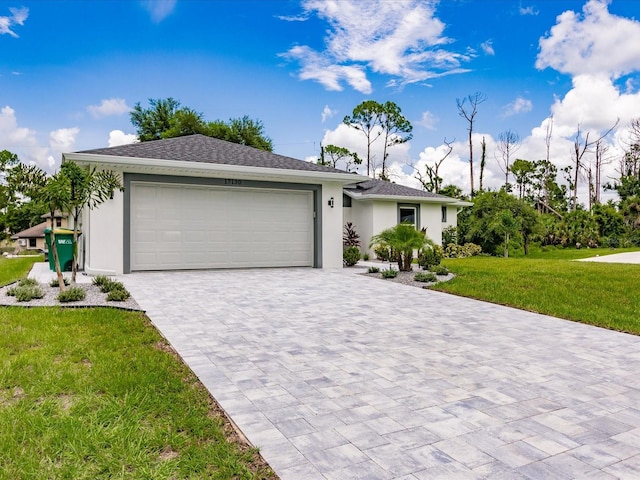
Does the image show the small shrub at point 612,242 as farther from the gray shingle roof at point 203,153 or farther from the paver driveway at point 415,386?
the paver driveway at point 415,386

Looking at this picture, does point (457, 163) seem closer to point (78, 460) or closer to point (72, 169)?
point (72, 169)

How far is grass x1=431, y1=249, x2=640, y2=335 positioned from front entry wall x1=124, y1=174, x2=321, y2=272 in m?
4.83

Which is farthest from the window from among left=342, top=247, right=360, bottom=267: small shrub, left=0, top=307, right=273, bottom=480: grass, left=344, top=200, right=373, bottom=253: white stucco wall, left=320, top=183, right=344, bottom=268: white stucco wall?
left=0, top=307, right=273, bottom=480: grass

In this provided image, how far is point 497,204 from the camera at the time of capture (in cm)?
2045

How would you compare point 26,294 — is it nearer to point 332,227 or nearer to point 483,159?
point 332,227

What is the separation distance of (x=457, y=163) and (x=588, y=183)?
11.4 metres

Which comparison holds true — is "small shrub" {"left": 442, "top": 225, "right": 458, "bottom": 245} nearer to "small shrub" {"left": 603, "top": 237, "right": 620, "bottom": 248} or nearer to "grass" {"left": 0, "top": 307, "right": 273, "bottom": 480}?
"small shrub" {"left": 603, "top": 237, "right": 620, "bottom": 248}

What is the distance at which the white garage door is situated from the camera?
36.6 ft

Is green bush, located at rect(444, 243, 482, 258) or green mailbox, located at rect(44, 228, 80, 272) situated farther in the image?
green bush, located at rect(444, 243, 482, 258)

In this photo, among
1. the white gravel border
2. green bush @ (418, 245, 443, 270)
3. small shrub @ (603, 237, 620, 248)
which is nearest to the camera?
the white gravel border

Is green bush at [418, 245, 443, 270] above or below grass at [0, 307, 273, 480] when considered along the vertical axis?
above

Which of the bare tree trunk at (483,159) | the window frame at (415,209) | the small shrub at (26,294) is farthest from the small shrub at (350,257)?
Result: the bare tree trunk at (483,159)

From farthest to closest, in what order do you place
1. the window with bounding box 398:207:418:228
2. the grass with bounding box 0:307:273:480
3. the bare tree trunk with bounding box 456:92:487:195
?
the bare tree trunk with bounding box 456:92:487:195
the window with bounding box 398:207:418:228
the grass with bounding box 0:307:273:480

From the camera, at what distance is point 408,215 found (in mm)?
17422
